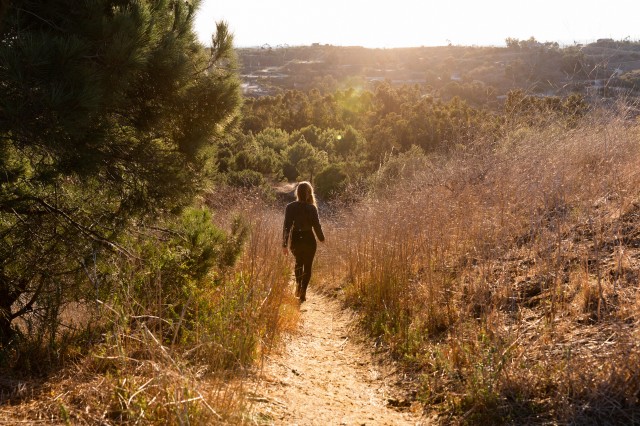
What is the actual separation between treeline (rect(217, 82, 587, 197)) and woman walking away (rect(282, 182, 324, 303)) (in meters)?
11.8

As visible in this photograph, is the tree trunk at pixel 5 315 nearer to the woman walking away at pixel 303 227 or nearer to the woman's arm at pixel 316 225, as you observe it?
the woman walking away at pixel 303 227

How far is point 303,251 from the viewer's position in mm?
7660

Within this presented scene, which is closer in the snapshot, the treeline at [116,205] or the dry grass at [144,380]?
the dry grass at [144,380]

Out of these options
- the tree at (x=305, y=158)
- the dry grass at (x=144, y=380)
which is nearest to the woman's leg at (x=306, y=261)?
the dry grass at (x=144, y=380)

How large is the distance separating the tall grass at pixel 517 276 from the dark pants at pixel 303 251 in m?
0.64

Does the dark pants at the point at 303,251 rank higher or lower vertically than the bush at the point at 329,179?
higher

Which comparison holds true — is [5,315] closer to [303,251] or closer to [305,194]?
[303,251]

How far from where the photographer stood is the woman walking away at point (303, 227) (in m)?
7.57

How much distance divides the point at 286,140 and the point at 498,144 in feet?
82.0

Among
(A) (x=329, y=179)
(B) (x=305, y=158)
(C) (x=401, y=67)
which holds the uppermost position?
(C) (x=401, y=67)

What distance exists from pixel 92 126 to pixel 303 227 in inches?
160

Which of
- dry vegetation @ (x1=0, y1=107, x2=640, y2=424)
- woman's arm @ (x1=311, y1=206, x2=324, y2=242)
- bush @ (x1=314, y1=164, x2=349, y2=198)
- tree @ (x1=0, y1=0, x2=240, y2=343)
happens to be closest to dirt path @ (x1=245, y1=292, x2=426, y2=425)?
dry vegetation @ (x1=0, y1=107, x2=640, y2=424)

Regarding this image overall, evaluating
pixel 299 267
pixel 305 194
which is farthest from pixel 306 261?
pixel 305 194

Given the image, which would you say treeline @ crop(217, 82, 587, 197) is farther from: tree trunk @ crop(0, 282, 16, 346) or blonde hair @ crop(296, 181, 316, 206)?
tree trunk @ crop(0, 282, 16, 346)
